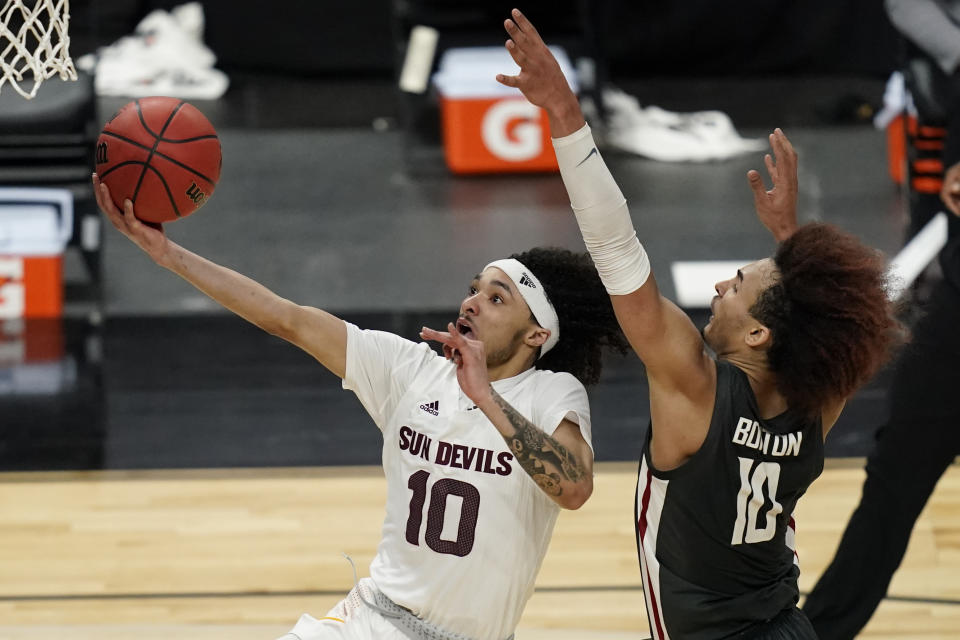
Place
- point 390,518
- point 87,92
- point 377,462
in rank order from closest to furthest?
point 390,518 → point 377,462 → point 87,92

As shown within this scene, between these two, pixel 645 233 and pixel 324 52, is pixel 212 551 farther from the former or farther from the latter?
pixel 324 52

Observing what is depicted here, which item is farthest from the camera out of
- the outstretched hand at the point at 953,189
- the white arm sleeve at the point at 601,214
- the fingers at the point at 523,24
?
the outstretched hand at the point at 953,189

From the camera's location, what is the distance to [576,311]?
3.43 m

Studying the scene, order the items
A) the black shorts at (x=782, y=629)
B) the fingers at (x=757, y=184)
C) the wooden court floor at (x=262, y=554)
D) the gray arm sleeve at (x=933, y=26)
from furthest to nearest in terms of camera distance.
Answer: the gray arm sleeve at (x=933, y=26), the wooden court floor at (x=262, y=554), the fingers at (x=757, y=184), the black shorts at (x=782, y=629)

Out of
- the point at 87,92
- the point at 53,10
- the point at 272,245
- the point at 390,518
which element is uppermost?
the point at 53,10

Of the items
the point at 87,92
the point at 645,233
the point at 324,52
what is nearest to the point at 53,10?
the point at 87,92

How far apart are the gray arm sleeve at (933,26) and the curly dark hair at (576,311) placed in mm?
2175

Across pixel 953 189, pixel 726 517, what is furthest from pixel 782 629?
pixel 953 189

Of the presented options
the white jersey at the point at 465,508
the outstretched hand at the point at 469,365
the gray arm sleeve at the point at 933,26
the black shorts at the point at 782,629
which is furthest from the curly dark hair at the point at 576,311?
the gray arm sleeve at the point at 933,26

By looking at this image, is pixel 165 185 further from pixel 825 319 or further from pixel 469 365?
pixel 825 319

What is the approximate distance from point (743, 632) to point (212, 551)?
8.61 ft

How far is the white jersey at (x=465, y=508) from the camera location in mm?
3188

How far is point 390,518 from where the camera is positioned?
331 centimetres

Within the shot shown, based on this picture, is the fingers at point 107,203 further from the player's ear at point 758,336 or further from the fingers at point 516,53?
the player's ear at point 758,336
